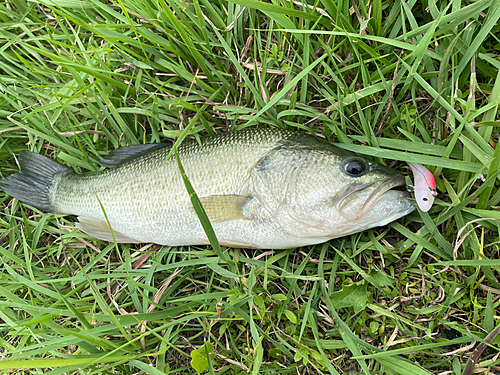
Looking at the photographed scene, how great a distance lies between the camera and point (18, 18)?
300cm

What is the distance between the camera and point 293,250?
249 centimetres

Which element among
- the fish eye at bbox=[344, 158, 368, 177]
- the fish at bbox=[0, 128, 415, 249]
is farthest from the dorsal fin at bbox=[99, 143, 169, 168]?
the fish eye at bbox=[344, 158, 368, 177]

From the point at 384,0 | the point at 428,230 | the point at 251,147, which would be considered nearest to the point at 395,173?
the point at 428,230

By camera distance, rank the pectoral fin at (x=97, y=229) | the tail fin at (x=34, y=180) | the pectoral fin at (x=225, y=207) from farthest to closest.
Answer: the tail fin at (x=34, y=180) < the pectoral fin at (x=97, y=229) < the pectoral fin at (x=225, y=207)

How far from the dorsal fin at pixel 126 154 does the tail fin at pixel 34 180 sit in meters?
0.46

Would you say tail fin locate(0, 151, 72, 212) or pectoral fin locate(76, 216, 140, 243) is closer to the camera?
pectoral fin locate(76, 216, 140, 243)

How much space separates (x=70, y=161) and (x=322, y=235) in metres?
2.45

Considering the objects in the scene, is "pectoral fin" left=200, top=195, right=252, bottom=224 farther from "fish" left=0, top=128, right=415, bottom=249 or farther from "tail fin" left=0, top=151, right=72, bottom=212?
"tail fin" left=0, top=151, right=72, bottom=212

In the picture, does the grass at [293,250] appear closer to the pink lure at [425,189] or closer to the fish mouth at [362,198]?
the pink lure at [425,189]

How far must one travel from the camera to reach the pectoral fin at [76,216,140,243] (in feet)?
8.64

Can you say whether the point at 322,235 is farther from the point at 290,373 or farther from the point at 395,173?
the point at 290,373

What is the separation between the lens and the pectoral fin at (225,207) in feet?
7.41

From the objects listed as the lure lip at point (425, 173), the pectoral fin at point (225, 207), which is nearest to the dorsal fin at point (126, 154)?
the pectoral fin at point (225, 207)

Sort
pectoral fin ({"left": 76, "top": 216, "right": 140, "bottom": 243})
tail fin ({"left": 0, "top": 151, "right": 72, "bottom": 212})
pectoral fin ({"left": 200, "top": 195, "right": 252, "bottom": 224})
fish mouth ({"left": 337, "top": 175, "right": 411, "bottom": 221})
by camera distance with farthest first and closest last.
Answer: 1. tail fin ({"left": 0, "top": 151, "right": 72, "bottom": 212})
2. pectoral fin ({"left": 76, "top": 216, "right": 140, "bottom": 243})
3. pectoral fin ({"left": 200, "top": 195, "right": 252, "bottom": 224})
4. fish mouth ({"left": 337, "top": 175, "right": 411, "bottom": 221})
